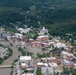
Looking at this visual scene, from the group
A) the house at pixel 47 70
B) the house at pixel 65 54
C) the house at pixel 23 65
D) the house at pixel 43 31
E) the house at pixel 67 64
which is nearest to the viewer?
the house at pixel 47 70

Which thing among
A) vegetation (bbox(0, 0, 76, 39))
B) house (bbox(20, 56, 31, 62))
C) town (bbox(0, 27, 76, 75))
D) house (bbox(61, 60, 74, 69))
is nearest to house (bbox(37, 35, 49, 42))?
town (bbox(0, 27, 76, 75))

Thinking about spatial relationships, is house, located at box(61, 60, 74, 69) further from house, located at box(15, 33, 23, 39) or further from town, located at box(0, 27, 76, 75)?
house, located at box(15, 33, 23, 39)

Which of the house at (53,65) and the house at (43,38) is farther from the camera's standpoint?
the house at (43,38)

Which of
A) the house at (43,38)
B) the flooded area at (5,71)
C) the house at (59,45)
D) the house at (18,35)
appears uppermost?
the house at (18,35)

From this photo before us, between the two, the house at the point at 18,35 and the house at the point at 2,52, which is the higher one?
the house at the point at 18,35

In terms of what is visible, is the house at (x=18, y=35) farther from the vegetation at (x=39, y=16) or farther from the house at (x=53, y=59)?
the house at (x=53, y=59)

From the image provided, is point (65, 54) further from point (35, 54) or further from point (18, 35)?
point (18, 35)

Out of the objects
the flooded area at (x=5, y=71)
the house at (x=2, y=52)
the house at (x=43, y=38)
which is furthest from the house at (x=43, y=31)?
the flooded area at (x=5, y=71)

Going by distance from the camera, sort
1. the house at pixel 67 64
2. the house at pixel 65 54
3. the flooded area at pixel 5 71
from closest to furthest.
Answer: the flooded area at pixel 5 71
the house at pixel 67 64
the house at pixel 65 54

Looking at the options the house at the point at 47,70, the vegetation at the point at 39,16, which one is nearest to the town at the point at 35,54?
the house at the point at 47,70

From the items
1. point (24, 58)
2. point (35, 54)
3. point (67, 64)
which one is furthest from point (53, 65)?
point (35, 54)
